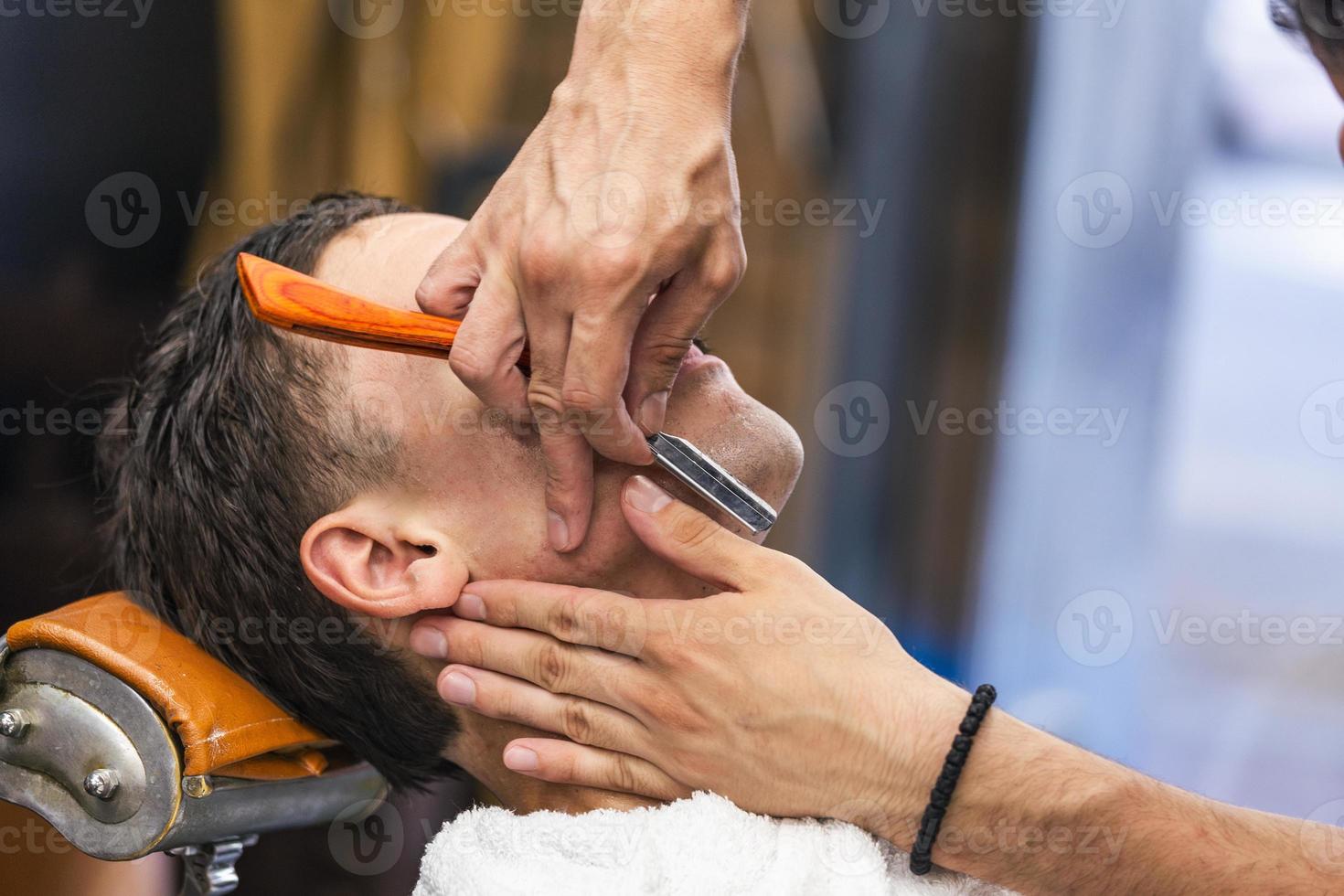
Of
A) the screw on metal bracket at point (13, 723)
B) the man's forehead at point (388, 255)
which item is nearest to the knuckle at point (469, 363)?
the man's forehead at point (388, 255)

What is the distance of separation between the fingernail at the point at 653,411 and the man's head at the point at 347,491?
10cm

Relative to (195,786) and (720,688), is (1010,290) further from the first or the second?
(195,786)

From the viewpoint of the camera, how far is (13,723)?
44.0 inches

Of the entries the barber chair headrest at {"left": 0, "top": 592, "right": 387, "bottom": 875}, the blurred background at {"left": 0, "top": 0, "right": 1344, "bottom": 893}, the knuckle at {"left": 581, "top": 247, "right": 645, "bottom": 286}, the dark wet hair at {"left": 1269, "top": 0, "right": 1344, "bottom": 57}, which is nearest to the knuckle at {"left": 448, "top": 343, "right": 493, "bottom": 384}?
the knuckle at {"left": 581, "top": 247, "right": 645, "bottom": 286}

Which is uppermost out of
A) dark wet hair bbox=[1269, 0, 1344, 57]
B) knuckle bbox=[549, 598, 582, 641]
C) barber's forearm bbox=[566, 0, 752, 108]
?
dark wet hair bbox=[1269, 0, 1344, 57]

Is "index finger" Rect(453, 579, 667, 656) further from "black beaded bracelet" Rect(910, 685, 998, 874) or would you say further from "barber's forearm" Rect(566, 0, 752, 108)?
"barber's forearm" Rect(566, 0, 752, 108)

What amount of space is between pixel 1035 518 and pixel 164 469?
2305 millimetres

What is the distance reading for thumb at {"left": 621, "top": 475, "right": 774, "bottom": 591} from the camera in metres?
1.10

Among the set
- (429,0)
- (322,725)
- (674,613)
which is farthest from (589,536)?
(429,0)

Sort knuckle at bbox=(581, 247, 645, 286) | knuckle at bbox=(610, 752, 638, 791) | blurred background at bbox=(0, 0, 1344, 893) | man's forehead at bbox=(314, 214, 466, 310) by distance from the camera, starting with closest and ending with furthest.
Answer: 1. knuckle at bbox=(581, 247, 645, 286)
2. knuckle at bbox=(610, 752, 638, 791)
3. man's forehead at bbox=(314, 214, 466, 310)
4. blurred background at bbox=(0, 0, 1344, 893)

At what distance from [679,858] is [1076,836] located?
0.37m

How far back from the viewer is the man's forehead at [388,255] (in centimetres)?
122

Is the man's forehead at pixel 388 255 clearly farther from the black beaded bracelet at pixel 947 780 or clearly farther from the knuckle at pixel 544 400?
the black beaded bracelet at pixel 947 780

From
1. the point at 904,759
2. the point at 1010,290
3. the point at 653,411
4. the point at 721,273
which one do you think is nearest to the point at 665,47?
the point at 721,273
